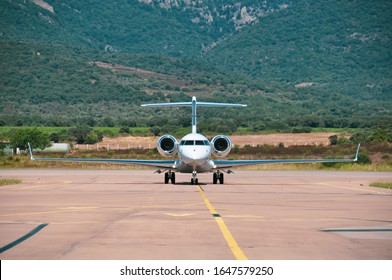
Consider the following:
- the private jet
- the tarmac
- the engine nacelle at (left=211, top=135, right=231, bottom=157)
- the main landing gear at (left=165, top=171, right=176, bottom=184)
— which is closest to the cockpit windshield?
the private jet

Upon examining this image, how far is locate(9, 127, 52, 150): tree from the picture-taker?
9106 centimetres

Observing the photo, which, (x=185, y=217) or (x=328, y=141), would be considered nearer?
(x=185, y=217)

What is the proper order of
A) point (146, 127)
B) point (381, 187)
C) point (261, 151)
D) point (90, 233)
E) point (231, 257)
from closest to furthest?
point (231, 257), point (90, 233), point (381, 187), point (261, 151), point (146, 127)

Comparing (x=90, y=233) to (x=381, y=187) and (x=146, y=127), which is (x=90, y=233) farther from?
(x=146, y=127)

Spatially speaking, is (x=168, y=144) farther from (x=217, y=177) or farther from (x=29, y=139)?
(x=29, y=139)

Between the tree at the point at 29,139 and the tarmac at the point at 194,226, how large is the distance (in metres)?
59.3

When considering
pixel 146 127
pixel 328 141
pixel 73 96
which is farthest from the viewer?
pixel 73 96

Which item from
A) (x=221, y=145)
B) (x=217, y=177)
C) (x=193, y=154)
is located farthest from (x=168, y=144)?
(x=217, y=177)

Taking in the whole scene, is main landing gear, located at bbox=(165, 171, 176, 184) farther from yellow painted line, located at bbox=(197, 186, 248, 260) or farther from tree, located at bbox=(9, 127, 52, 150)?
tree, located at bbox=(9, 127, 52, 150)

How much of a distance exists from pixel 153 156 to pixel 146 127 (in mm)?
56965

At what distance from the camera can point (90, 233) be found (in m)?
17.8

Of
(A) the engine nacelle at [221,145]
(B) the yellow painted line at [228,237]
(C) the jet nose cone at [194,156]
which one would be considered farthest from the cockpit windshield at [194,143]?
(B) the yellow painted line at [228,237]

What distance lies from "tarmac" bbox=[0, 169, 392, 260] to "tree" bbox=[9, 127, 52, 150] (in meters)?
59.3

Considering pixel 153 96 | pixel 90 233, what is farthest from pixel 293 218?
pixel 153 96
